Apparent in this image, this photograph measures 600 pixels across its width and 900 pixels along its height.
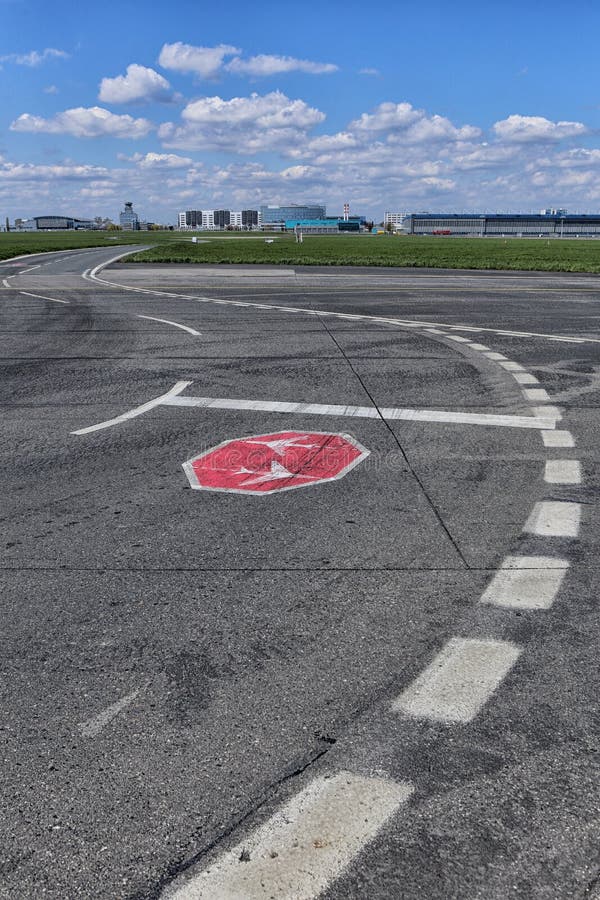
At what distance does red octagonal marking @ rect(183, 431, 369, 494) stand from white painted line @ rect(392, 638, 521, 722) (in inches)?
90.1

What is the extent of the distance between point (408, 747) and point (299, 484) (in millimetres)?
2949

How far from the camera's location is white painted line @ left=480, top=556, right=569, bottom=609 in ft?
12.4

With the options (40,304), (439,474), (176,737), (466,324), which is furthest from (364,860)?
(40,304)

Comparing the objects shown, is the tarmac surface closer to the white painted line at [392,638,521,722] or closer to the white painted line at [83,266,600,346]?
the white painted line at [392,638,521,722]

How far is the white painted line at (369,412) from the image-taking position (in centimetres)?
746

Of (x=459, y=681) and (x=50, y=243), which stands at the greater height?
(x=459, y=681)

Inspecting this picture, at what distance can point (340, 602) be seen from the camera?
12.4 feet

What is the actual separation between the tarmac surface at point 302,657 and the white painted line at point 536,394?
1.42 feet

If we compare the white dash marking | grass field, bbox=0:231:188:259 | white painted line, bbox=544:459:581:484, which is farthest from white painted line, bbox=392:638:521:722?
grass field, bbox=0:231:188:259

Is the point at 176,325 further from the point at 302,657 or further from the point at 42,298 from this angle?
the point at 302,657

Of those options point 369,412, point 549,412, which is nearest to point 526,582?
point 369,412

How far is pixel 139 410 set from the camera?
800 cm

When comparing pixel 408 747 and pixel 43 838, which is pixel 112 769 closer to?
pixel 43 838

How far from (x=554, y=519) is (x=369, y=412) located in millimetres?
3164
